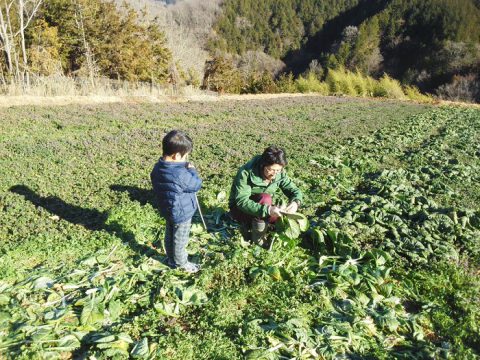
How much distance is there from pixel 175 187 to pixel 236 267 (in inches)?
42.2

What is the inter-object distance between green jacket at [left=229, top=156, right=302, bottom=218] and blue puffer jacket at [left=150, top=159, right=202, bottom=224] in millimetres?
630

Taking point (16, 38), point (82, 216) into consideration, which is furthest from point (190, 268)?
point (16, 38)

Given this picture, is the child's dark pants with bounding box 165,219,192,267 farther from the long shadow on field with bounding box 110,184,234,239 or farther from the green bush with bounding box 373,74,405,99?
the green bush with bounding box 373,74,405,99

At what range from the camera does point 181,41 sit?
71562mm

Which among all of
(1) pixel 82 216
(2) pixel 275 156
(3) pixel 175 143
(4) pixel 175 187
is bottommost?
(1) pixel 82 216

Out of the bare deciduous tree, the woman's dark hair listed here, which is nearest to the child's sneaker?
the woman's dark hair

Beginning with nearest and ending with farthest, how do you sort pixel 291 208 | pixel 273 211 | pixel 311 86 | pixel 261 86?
1. pixel 273 211
2. pixel 291 208
3. pixel 311 86
4. pixel 261 86

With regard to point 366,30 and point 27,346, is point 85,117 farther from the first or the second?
Result: point 366,30

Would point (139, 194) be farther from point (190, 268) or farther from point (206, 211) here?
point (190, 268)

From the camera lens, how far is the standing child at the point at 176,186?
340cm

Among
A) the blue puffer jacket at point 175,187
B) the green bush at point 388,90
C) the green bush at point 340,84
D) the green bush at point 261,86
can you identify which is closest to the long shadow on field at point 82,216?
the blue puffer jacket at point 175,187

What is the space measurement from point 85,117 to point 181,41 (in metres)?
65.9

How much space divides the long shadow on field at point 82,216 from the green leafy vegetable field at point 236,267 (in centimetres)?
3

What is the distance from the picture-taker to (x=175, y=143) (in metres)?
3.35
